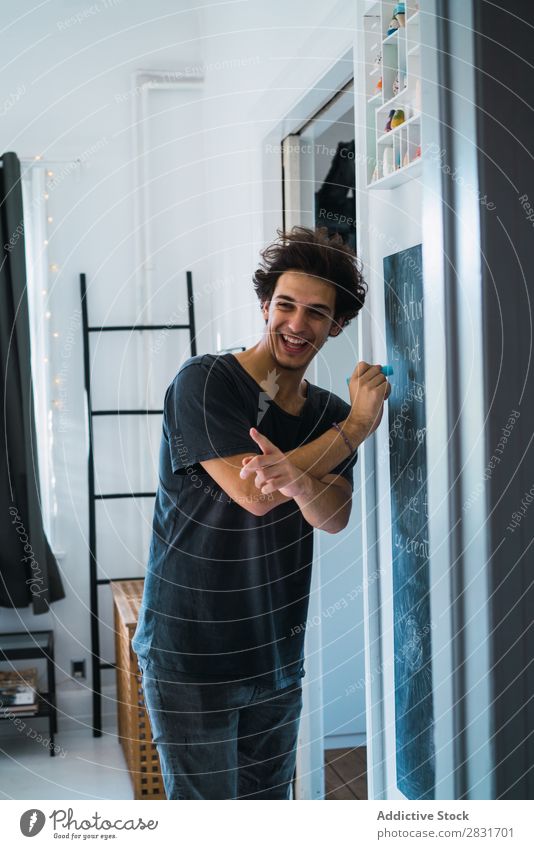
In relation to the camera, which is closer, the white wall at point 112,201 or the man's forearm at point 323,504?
the man's forearm at point 323,504

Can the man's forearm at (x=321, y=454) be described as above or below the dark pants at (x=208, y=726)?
above

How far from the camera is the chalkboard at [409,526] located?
143cm

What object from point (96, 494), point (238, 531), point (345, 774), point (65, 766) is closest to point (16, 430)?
point (96, 494)

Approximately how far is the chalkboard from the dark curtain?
1.75 metres

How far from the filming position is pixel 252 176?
2.56 metres

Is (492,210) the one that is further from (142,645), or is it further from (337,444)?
(142,645)

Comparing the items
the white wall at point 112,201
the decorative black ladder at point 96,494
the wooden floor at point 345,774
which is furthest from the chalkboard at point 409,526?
the decorative black ladder at point 96,494

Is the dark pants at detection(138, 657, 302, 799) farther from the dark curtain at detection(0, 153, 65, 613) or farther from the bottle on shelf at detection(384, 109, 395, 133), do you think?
the dark curtain at detection(0, 153, 65, 613)

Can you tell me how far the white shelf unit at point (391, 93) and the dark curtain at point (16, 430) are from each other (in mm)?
1733

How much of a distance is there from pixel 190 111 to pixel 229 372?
203 cm

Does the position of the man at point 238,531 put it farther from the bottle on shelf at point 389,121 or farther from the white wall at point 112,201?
the white wall at point 112,201

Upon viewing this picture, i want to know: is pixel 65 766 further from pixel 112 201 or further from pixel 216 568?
pixel 112 201

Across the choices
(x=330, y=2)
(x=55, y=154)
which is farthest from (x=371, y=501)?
(x=55, y=154)

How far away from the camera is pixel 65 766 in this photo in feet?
9.43
